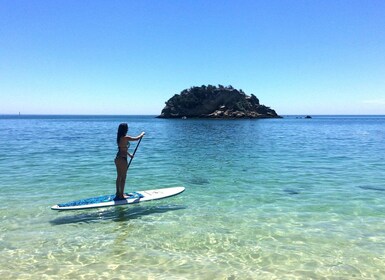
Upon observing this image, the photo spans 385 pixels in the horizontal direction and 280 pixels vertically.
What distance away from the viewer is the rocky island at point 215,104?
160 metres

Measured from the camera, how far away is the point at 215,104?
164250mm

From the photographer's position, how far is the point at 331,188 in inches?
576

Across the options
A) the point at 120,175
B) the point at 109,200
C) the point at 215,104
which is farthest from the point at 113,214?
the point at 215,104

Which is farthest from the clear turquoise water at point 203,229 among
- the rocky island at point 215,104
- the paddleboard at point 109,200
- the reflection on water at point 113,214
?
the rocky island at point 215,104

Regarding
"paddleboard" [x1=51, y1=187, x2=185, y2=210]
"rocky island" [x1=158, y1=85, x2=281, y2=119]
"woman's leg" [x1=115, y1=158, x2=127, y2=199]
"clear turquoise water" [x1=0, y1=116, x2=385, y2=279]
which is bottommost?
"clear turquoise water" [x1=0, y1=116, x2=385, y2=279]

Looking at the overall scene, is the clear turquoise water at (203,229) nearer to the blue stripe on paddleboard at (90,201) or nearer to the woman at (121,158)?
the blue stripe on paddleboard at (90,201)

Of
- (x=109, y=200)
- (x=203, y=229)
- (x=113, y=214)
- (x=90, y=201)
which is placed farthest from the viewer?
(x=109, y=200)

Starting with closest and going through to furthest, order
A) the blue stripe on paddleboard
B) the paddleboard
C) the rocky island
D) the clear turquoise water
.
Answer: the clear turquoise water, the paddleboard, the blue stripe on paddleboard, the rocky island

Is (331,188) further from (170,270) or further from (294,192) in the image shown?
(170,270)

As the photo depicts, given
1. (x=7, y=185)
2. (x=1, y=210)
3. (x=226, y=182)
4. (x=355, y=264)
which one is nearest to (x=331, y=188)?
(x=226, y=182)

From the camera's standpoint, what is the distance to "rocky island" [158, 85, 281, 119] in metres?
160

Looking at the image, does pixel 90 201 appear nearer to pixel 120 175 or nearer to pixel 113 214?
pixel 113 214

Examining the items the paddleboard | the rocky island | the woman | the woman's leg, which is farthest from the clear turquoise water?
the rocky island

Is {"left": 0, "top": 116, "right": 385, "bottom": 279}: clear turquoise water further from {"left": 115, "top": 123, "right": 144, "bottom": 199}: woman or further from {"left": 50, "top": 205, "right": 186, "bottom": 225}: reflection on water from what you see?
{"left": 115, "top": 123, "right": 144, "bottom": 199}: woman
